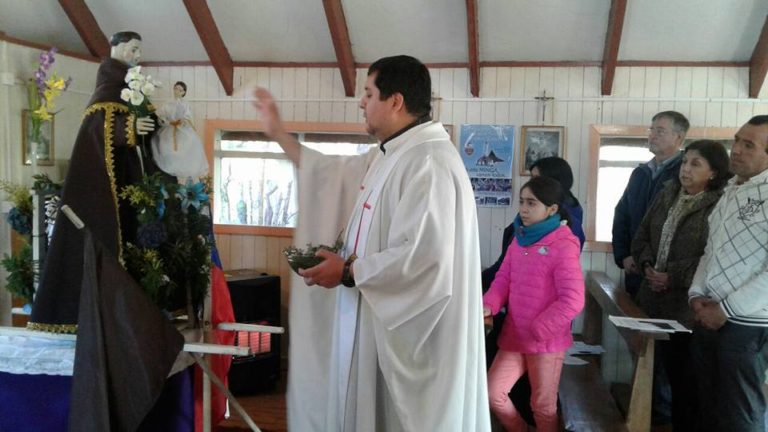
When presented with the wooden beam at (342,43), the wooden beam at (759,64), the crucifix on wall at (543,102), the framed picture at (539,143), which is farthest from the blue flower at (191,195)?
the wooden beam at (759,64)

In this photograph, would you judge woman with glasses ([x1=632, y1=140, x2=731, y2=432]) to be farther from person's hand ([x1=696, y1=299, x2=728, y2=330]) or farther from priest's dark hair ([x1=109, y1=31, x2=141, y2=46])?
priest's dark hair ([x1=109, y1=31, x2=141, y2=46])

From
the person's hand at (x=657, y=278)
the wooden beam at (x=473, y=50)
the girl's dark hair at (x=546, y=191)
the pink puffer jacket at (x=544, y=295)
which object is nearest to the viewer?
the pink puffer jacket at (x=544, y=295)

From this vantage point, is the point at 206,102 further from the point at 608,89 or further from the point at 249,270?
the point at 608,89

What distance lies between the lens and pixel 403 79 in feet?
5.47

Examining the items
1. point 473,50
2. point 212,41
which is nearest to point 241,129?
point 212,41

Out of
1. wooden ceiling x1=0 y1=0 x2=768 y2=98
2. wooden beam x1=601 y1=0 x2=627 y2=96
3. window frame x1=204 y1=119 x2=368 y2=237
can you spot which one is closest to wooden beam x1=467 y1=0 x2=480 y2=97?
wooden ceiling x1=0 y1=0 x2=768 y2=98

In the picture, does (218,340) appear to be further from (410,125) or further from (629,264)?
(629,264)

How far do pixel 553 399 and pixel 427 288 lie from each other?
1.33 metres

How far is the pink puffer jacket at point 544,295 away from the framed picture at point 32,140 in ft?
10.0

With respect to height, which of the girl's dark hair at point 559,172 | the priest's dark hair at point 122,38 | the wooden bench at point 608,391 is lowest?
the wooden bench at point 608,391

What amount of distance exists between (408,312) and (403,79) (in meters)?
0.63

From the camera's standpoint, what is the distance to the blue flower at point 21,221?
6.95ft

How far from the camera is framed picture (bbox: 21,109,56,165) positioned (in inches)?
154

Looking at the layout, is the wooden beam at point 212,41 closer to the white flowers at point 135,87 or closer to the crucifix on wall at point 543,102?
the white flowers at point 135,87
